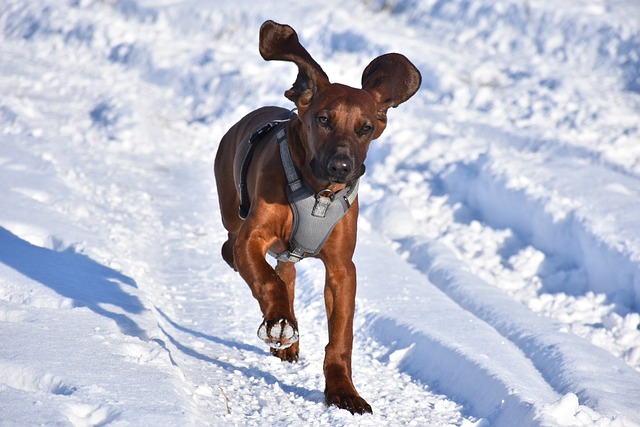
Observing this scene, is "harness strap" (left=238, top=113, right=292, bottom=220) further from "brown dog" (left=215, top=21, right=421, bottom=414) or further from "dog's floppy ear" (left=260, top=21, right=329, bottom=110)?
"dog's floppy ear" (left=260, top=21, right=329, bottom=110)

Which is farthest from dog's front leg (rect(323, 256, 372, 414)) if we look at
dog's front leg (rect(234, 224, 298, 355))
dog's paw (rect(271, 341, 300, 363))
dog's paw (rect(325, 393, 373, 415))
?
dog's paw (rect(271, 341, 300, 363))

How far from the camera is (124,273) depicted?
17.8ft

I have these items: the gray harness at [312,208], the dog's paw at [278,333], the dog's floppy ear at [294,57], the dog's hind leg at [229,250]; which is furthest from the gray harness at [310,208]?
the dog's hind leg at [229,250]

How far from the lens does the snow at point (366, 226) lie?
381cm

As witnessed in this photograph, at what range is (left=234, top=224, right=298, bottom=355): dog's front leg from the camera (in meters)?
3.48

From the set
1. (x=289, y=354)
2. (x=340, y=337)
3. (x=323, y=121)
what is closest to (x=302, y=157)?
(x=323, y=121)

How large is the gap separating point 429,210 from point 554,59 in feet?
16.0

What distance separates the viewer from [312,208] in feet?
13.0

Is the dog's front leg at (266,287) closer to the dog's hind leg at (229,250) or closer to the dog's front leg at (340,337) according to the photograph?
the dog's front leg at (340,337)

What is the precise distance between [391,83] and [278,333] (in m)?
1.41

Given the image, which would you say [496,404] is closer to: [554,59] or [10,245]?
[10,245]

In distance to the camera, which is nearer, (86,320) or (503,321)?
(86,320)

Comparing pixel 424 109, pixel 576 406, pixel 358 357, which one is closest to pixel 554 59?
pixel 424 109

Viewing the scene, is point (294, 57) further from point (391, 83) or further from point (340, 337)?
point (340, 337)
